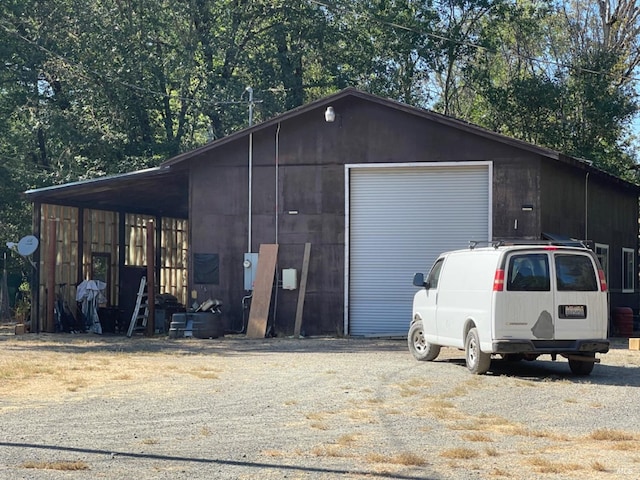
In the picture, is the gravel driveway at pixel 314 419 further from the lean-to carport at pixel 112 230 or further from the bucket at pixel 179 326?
the lean-to carport at pixel 112 230

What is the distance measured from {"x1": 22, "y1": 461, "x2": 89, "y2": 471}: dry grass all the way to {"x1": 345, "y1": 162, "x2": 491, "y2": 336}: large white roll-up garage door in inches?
681

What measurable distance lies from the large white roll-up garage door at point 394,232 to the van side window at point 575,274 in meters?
10.1

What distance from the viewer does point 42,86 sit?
133 ft

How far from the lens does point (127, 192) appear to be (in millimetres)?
30031

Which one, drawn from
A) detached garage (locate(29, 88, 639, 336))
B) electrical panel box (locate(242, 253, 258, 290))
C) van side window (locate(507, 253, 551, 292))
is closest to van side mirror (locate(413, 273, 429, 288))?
van side window (locate(507, 253, 551, 292))

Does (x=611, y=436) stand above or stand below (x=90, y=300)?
below

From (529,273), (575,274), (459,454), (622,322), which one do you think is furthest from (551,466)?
(622,322)

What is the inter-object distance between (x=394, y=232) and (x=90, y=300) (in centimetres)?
942

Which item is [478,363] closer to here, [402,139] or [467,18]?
[402,139]

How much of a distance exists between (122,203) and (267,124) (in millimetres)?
8606

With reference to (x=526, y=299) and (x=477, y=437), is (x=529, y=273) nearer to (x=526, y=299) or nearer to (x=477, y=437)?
(x=526, y=299)

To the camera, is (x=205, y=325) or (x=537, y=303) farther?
(x=205, y=325)

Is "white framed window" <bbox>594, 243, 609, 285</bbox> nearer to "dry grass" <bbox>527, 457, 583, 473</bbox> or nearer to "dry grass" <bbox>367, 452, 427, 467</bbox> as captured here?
"dry grass" <bbox>527, 457, 583, 473</bbox>

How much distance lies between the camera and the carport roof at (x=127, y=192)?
27547 mm
